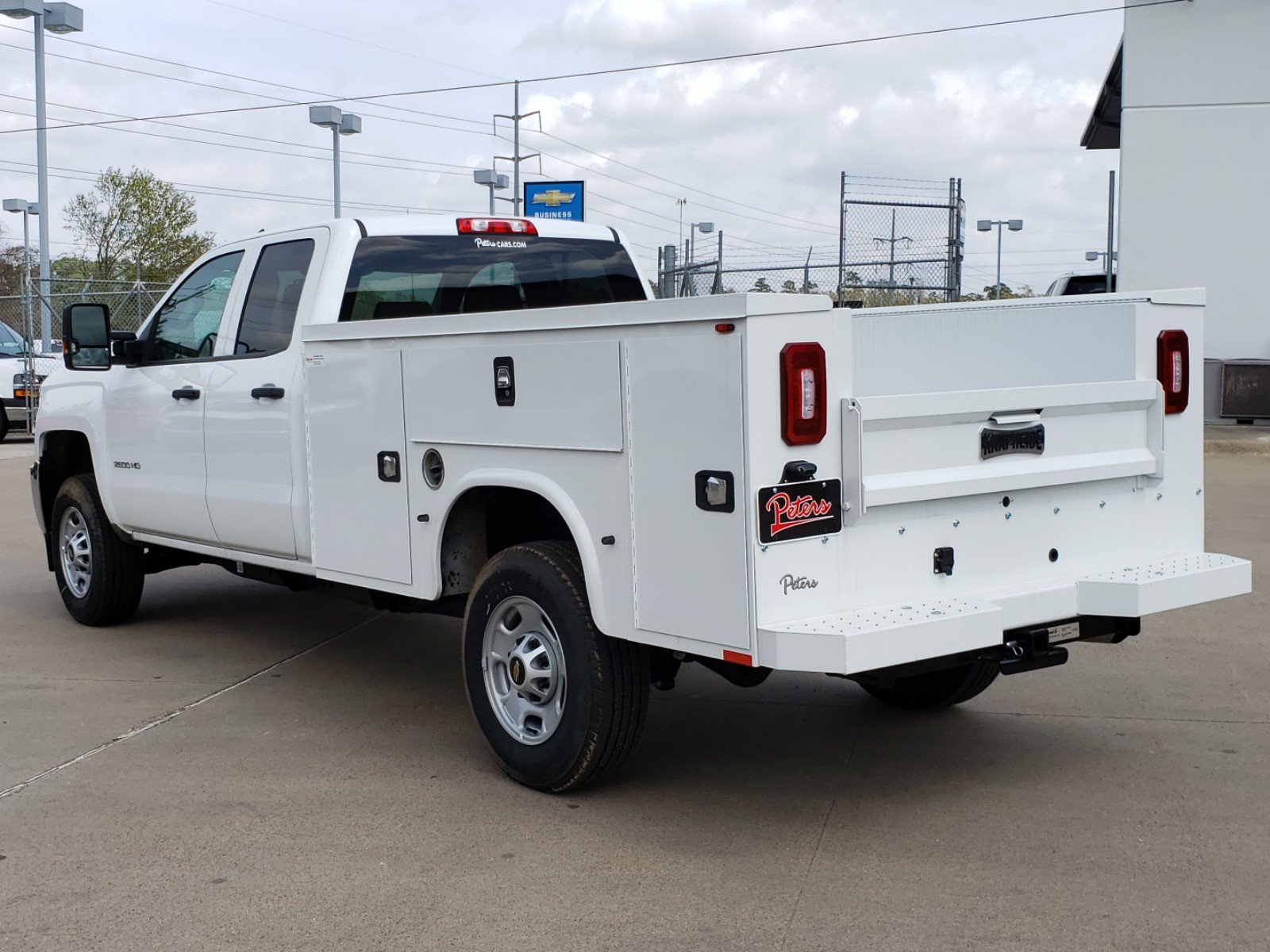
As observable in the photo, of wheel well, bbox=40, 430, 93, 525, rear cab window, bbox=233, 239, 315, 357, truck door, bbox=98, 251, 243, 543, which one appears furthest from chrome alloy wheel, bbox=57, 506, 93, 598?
rear cab window, bbox=233, 239, 315, 357

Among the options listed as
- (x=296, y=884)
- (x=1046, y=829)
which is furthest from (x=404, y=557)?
(x=1046, y=829)

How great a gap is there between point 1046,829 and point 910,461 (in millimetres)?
1311

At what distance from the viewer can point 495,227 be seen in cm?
673

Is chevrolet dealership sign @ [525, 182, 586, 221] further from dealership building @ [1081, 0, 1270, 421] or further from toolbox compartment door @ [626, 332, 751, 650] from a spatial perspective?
toolbox compartment door @ [626, 332, 751, 650]

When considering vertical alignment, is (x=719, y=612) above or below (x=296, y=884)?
above

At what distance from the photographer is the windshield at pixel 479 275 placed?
634 cm

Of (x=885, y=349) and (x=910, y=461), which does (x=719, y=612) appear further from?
(x=885, y=349)

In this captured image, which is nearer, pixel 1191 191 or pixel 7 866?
pixel 7 866

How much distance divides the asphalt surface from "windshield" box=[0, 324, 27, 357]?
17.6 m

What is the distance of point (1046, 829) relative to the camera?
4605mm

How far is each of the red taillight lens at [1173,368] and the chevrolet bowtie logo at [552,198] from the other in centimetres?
1810

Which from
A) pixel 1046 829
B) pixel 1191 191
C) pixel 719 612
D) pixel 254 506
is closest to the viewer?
pixel 719 612

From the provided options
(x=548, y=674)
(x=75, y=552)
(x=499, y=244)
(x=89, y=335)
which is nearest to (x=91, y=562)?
(x=75, y=552)

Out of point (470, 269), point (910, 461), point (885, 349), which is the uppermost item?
point (470, 269)
